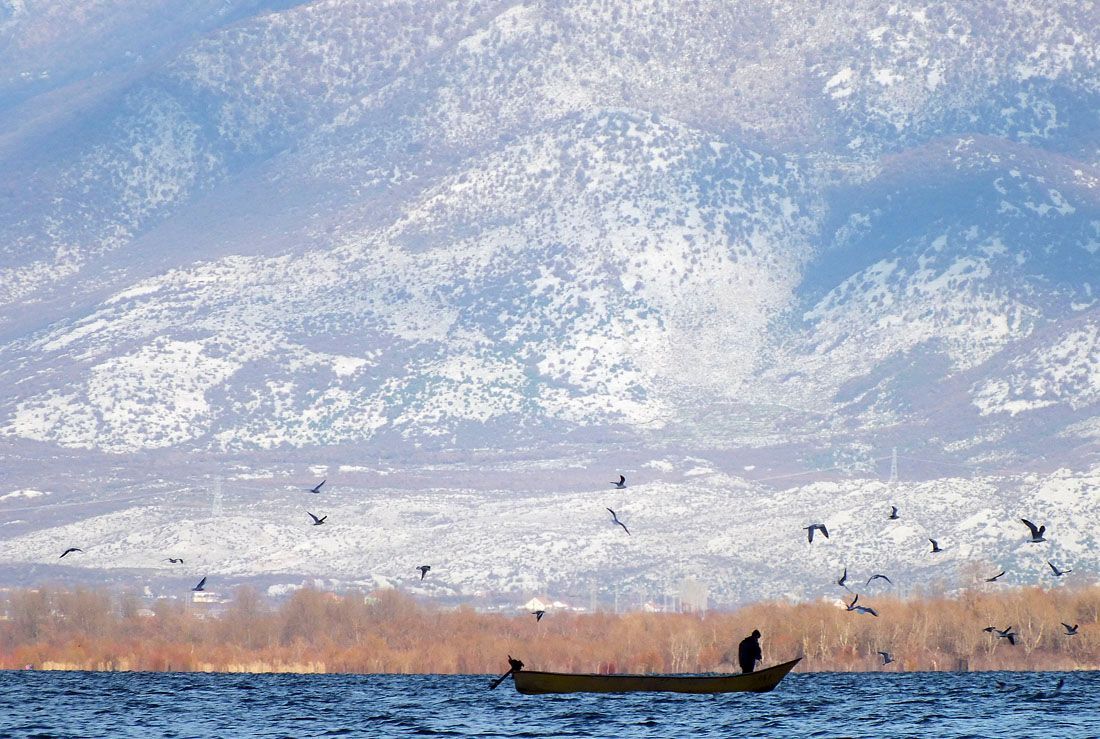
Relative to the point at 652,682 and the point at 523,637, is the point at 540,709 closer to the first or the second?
the point at 652,682

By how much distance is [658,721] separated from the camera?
80.9 meters

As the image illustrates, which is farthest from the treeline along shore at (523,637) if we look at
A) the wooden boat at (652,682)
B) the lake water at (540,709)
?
the wooden boat at (652,682)

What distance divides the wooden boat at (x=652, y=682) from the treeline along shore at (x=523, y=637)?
30742mm

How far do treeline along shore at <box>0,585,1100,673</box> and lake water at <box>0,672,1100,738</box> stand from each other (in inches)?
201

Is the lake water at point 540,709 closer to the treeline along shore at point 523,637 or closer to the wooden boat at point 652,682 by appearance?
the wooden boat at point 652,682

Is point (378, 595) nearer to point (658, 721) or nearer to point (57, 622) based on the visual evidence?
point (57, 622)

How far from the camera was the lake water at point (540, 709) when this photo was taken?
76.6 metres

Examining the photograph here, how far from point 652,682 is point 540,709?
5034 millimetres

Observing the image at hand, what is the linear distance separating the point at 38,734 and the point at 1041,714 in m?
34.8

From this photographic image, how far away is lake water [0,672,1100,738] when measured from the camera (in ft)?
251

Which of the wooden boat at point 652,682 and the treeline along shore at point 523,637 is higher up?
the treeline along shore at point 523,637

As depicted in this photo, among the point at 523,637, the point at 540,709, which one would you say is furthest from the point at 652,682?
the point at 523,637

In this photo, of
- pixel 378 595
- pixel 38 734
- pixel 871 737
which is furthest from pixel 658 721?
pixel 378 595

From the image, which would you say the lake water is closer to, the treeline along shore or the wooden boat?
the wooden boat
